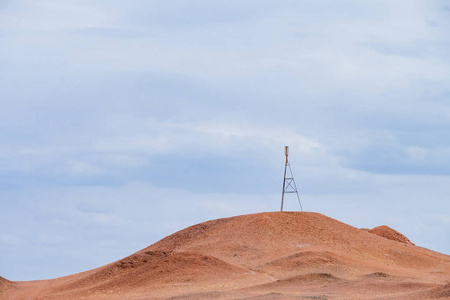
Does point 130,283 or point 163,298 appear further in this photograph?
point 130,283

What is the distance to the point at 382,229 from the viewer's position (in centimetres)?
5316

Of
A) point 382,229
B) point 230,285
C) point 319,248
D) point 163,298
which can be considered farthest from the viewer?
point 382,229

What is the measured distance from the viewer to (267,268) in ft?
116

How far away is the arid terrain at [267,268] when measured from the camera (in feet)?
99.3

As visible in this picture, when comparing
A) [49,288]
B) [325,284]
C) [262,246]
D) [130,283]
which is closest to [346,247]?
[262,246]

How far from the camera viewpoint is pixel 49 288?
4034 cm

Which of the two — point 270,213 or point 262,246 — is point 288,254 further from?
point 270,213

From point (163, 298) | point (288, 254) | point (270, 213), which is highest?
point (270, 213)

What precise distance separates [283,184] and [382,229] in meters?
15.9

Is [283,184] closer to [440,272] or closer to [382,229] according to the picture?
[440,272]

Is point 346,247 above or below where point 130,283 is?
above

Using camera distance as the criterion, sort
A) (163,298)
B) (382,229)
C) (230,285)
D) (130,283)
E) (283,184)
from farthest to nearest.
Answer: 1. (382,229)
2. (283,184)
3. (130,283)
4. (230,285)
5. (163,298)

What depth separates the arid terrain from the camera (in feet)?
99.3

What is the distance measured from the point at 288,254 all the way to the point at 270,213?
19.6 feet
